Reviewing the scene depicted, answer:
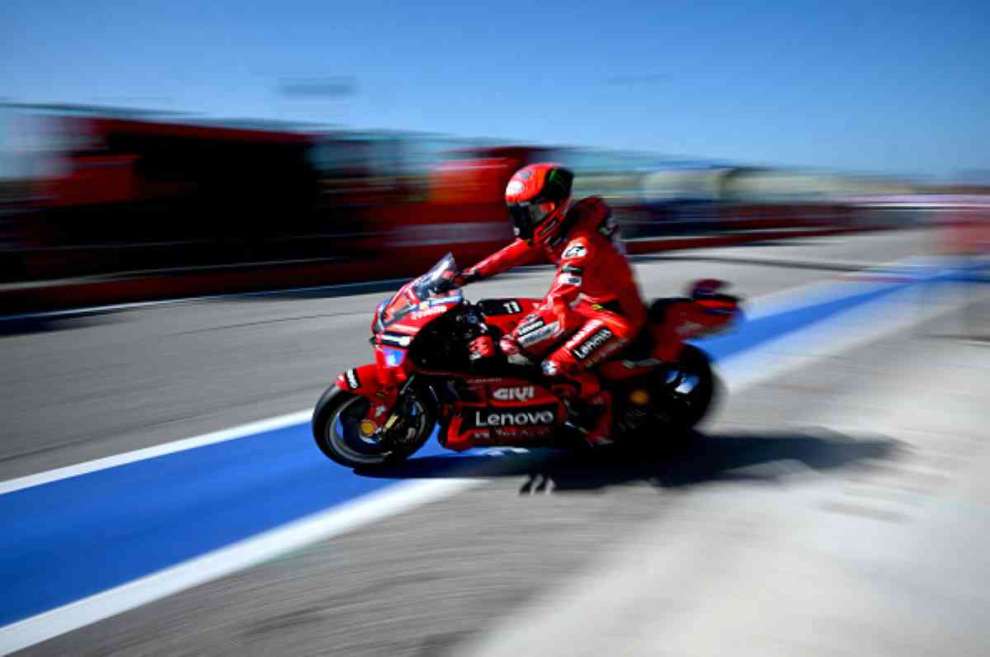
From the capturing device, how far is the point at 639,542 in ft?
11.0

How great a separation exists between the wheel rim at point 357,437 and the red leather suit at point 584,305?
746mm

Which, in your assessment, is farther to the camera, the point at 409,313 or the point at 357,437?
the point at 357,437

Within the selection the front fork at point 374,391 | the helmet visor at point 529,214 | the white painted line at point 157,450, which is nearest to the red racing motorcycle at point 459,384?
the front fork at point 374,391

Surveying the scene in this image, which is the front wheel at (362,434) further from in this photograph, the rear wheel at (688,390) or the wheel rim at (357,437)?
the rear wheel at (688,390)

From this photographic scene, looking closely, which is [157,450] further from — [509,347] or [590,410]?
[590,410]

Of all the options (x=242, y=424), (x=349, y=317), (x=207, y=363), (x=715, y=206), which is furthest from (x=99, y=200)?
(x=715, y=206)

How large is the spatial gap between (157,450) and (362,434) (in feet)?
4.59

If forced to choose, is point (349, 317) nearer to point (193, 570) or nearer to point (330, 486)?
point (330, 486)

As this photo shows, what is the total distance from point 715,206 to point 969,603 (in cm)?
1818

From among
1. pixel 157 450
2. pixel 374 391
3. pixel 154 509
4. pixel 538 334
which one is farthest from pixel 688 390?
pixel 157 450

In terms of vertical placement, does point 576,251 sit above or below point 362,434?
above

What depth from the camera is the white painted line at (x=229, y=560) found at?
9.29 feet

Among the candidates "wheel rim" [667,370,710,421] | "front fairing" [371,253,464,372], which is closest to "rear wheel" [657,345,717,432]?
"wheel rim" [667,370,710,421]

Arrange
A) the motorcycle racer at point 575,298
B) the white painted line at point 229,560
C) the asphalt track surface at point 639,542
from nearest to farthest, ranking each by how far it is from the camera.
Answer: the asphalt track surface at point 639,542, the white painted line at point 229,560, the motorcycle racer at point 575,298
